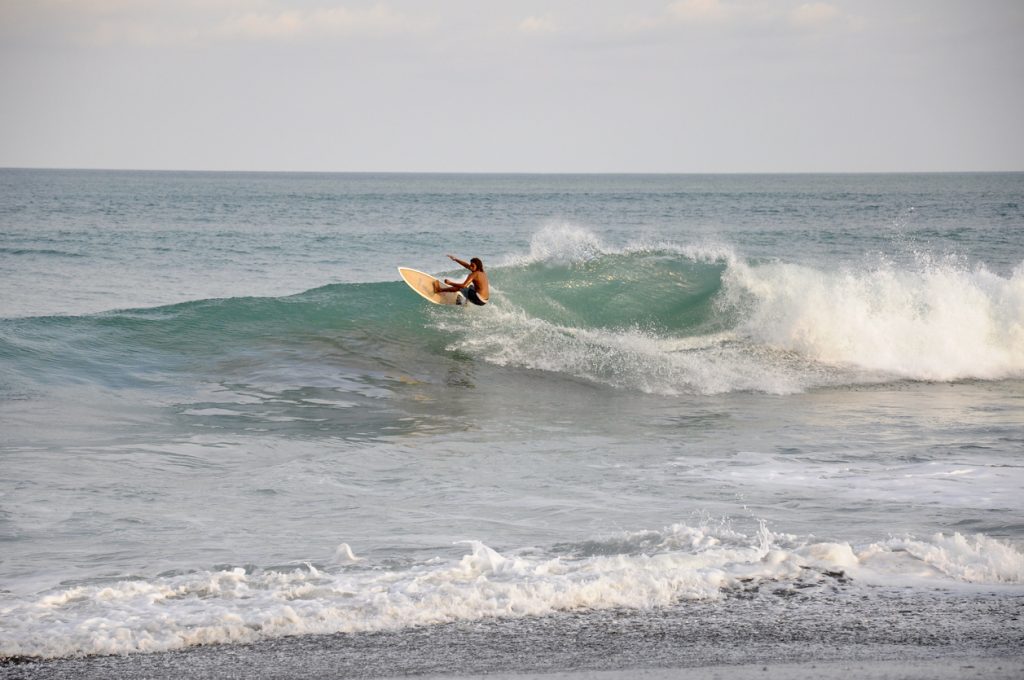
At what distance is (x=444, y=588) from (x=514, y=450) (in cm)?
412

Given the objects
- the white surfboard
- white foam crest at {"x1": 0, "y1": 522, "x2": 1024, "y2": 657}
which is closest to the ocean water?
white foam crest at {"x1": 0, "y1": 522, "x2": 1024, "y2": 657}

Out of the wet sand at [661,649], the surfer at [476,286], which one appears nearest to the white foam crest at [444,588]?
the wet sand at [661,649]

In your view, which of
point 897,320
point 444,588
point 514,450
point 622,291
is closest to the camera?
point 444,588

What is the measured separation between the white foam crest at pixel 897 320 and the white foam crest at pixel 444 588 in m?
8.96

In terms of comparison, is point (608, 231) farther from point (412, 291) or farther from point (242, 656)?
point (242, 656)

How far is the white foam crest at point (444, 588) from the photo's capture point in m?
4.85

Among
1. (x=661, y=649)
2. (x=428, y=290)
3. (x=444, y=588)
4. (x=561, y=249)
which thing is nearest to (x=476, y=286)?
(x=428, y=290)

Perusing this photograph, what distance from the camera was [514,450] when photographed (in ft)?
30.9

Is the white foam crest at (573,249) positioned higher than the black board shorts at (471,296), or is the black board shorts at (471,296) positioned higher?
the white foam crest at (573,249)

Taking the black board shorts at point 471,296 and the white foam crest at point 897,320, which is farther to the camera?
the black board shorts at point 471,296

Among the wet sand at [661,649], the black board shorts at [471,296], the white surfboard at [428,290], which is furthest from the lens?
the white surfboard at [428,290]

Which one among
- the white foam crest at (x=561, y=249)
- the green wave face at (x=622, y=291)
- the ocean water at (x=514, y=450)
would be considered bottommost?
the ocean water at (x=514, y=450)

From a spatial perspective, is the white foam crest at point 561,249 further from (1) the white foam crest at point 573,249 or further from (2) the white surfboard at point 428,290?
(2) the white surfboard at point 428,290

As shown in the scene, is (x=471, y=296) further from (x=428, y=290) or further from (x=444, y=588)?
(x=444, y=588)
